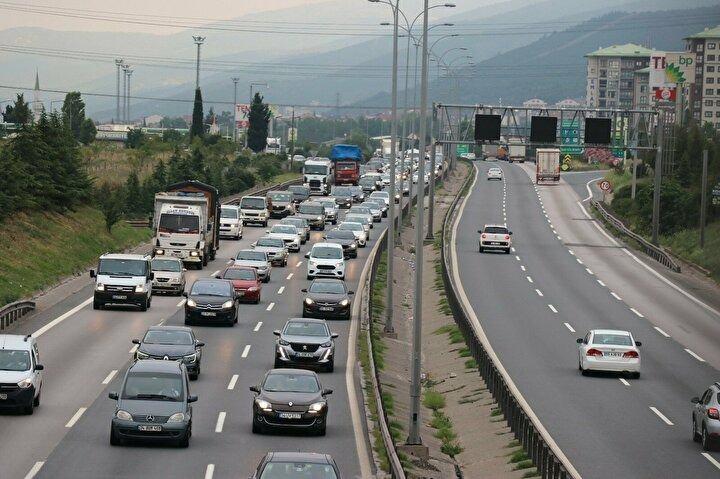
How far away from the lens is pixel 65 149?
244ft

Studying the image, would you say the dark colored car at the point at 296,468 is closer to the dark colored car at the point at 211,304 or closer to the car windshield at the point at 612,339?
the car windshield at the point at 612,339

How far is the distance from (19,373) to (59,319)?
59.5 feet

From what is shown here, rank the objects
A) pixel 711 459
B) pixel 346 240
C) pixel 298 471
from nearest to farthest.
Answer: pixel 298 471 < pixel 711 459 < pixel 346 240

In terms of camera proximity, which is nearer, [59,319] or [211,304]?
[211,304]

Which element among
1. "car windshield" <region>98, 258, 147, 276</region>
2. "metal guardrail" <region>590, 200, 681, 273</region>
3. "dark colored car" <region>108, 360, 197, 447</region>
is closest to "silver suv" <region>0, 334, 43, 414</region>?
"dark colored car" <region>108, 360, 197, 447</region>

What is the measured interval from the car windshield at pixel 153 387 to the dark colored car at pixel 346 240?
151 feet

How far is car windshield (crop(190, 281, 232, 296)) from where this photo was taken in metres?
45.9

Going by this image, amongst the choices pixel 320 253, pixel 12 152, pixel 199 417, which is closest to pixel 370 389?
pixel 199 417

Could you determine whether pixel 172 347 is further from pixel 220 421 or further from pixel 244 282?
pixel 244 282

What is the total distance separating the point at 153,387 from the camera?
2630cm

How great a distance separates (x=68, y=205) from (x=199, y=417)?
1823 inches

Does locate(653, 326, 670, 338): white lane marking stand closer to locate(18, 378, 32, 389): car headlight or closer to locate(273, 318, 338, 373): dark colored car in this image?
locate(273, 318, 338, 373): dark colored car

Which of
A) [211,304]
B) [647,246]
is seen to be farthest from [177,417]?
[647,246]

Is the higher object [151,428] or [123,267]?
[123,267]
